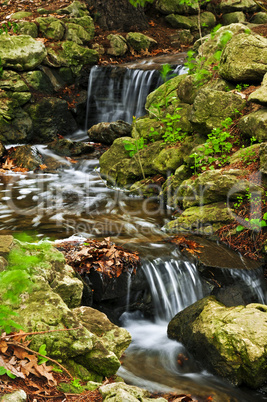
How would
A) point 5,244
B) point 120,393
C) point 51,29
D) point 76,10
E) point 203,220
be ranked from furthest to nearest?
point 76,10 < point 51,29 < point 203,220 < point 5,244 < point 120,393

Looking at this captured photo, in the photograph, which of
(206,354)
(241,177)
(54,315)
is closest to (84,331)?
(54,315)

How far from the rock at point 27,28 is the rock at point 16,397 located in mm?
13035

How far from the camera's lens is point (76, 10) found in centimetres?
1511

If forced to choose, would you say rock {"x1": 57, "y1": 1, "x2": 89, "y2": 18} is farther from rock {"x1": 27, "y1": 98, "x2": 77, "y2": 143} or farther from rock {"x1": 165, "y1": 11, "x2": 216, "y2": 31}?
rock {"x1": 27, "y1": 98, "x2": 77, "y2": 143}

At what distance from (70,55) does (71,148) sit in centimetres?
389

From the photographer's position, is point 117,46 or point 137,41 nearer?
point 117,46

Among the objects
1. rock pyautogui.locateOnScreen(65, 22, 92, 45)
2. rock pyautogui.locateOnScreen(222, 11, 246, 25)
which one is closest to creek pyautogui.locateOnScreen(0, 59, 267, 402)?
rock pyautogui.locateOnScreen(65, 22, 92, 45)

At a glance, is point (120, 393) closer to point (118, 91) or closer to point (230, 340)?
point (230, 340)

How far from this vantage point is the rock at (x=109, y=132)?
1109cm

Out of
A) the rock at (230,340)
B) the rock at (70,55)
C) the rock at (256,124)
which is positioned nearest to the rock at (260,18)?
the rock at (70,55)

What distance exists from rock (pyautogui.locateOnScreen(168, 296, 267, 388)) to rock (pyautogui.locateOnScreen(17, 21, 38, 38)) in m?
11.9

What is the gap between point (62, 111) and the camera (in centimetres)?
1256

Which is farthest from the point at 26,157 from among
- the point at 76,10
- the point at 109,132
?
the point at 76,10

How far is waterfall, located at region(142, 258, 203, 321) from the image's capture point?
519 centimetres
